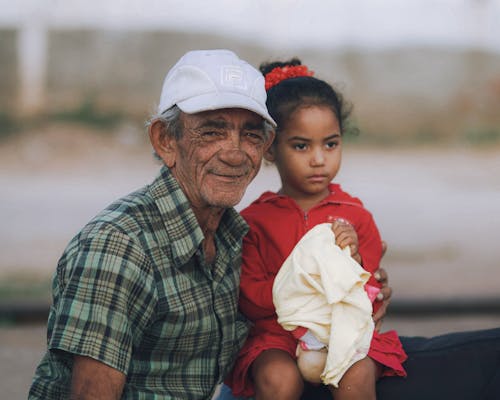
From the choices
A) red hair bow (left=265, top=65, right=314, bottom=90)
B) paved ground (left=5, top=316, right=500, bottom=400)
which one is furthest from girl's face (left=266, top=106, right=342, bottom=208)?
paved ground (left=5, top=316, right=500, bottom=400)

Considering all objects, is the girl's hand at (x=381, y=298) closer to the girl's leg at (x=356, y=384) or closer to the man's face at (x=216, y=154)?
the girl's leg at (x=356, y=384)

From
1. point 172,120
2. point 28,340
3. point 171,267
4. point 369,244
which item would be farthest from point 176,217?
point 28,340

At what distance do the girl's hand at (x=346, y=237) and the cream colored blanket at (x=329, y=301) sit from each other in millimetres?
32

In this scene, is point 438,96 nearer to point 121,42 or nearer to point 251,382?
point 121,42

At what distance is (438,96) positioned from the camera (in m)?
10.1

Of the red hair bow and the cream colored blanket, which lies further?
the red hair bow

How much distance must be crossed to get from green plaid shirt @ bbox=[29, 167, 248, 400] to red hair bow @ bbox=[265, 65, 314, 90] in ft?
1.97

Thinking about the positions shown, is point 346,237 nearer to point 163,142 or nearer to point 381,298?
point 381,298

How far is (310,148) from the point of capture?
2.66 meters

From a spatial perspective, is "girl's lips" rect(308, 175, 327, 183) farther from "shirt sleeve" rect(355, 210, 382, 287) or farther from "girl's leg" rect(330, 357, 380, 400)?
"girl's leg" rect(330, 357, 380, 400)

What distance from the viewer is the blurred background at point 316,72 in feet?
28.1

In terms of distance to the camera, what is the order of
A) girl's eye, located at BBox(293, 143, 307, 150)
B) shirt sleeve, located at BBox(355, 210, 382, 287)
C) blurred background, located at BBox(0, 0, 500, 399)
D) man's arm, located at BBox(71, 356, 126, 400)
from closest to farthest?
man's arm, located at BBox(71, 356, 126, 400) → shirt sleeve, located at BBox(355, 210, 382, 287) → girl's eye, located at BBox(293, 143, 307, 150) → blurred background, located at BBox(0, 0, 500, 399)

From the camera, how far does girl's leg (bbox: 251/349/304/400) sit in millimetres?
2266

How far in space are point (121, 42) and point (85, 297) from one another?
7724 mm
